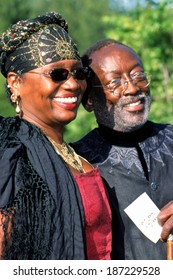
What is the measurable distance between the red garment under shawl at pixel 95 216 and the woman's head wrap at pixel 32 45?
0.65 meters

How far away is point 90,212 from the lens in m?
3.63

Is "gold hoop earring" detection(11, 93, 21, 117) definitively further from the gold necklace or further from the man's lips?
the man's lips

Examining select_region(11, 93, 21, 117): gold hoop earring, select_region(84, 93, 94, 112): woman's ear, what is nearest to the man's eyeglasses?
select_region(84, 93, 94, 112): woman's ear

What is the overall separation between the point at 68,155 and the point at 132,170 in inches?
24.1

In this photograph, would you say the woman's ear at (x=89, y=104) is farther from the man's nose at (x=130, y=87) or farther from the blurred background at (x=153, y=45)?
the blurred background at (x=153, y=45)

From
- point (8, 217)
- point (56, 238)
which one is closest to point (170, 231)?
point (56, 238)

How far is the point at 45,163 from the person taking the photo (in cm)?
353

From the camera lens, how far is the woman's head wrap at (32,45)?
3.74m

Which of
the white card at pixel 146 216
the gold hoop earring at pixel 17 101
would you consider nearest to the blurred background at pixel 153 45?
the white card at pixel 146 216

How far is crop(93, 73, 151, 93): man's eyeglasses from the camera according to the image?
14.5ft

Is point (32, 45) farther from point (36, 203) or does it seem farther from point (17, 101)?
point (36, 203)

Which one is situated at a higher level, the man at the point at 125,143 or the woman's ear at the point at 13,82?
the woman's ear at the point at 13,82

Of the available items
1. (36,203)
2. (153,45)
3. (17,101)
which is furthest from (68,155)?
(153,45)
